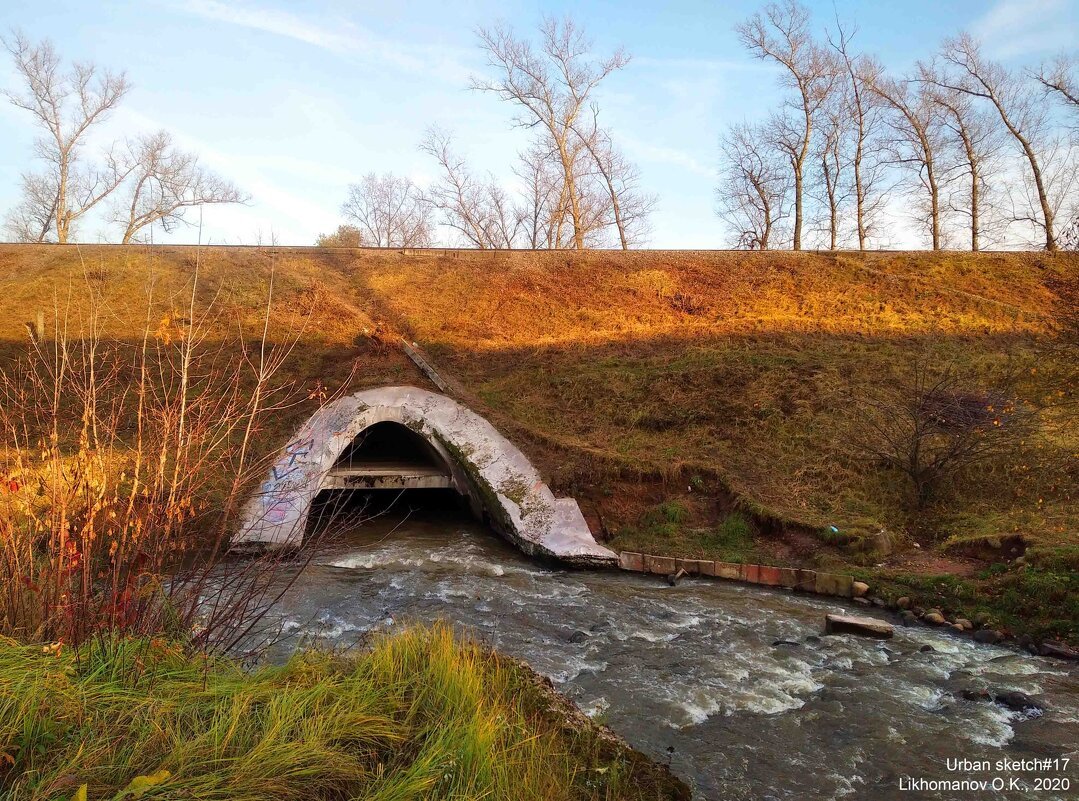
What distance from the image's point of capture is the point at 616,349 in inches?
726

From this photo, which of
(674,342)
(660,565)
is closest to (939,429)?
(660,565)

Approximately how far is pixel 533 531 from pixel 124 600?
805 centimetres

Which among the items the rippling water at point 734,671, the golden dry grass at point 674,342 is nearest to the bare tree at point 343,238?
the golden dry grass at point 674,342

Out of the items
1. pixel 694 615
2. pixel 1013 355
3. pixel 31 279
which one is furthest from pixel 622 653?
pixel 31 279

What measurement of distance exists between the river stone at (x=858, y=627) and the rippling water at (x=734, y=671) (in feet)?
0.44

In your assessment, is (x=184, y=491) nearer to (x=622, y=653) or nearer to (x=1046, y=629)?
(x=622, y=653)

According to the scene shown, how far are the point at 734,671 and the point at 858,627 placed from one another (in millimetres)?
1981

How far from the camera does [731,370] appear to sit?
53.2 ft

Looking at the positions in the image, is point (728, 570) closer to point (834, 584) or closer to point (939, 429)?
point (834, 584)

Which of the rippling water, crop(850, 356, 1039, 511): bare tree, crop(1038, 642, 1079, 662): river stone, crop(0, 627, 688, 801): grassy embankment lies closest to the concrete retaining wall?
the rippling water

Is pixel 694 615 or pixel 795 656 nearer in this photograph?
pixel 795 656

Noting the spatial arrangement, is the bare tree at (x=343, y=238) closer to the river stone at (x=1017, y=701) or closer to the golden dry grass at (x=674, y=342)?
the golden dry grass at (x=674, y=342)

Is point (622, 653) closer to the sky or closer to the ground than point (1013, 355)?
closer to the ground

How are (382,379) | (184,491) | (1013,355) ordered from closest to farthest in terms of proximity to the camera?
(184,491)
(382,379)
(1013,355)
